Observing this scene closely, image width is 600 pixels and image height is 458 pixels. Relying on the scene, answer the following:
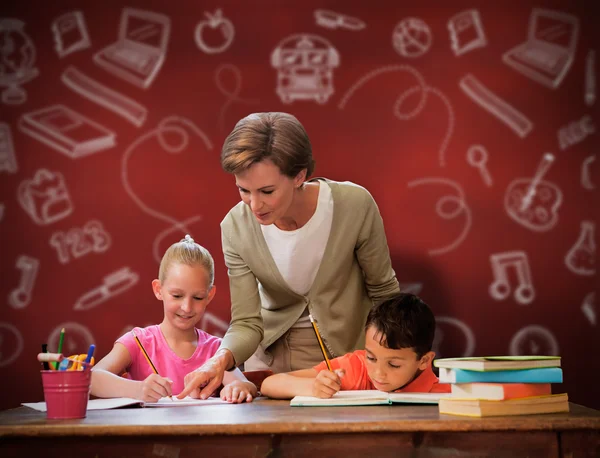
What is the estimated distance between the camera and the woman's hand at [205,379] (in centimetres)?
186

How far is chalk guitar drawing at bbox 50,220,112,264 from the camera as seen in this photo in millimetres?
3133

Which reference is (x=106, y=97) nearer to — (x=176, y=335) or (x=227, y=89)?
(x=227, y=89)

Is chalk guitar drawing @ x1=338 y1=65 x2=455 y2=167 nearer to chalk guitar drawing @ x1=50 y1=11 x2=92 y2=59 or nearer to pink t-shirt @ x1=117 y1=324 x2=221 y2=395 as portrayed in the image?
chalk guitar drawing @ x1=50 y1=11 x2=92 y2=59

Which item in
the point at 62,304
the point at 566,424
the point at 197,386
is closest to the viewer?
the point at 566,424

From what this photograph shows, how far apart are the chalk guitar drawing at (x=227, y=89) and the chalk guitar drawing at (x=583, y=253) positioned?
145 centimetres

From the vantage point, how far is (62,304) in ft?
10.2

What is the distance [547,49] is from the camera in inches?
124

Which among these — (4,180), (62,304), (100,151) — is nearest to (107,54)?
(100,151)

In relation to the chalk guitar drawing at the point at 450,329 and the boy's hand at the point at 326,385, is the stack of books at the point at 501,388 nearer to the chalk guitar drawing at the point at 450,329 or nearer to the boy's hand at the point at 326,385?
the boy's hand at the point at 326,385

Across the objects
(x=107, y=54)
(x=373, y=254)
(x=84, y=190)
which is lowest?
(x=373, y=254)

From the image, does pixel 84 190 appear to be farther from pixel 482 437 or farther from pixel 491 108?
pixel 482 437

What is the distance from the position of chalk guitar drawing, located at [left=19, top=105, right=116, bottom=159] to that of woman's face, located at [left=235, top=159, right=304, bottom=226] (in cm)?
130

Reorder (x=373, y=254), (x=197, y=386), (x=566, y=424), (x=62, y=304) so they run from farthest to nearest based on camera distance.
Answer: (x=62, y=304), (x=373, y=254), (x=197, y=386), (x=566, y=424)

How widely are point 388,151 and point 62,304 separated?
1492 millimetres
